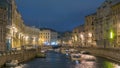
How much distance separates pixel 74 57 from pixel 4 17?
82.9ft

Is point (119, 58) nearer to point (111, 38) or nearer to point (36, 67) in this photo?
point (36, 67)

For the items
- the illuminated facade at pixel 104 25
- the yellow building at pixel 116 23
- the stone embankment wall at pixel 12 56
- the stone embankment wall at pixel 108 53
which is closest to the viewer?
the stone embankment wall at pixel 12 56

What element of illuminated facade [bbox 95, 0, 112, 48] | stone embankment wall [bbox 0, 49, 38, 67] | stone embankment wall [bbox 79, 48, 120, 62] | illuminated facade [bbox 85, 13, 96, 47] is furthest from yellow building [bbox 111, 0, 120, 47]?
illuminated facade [bbox 85, 13, 96, 47]

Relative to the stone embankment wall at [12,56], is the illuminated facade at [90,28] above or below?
above

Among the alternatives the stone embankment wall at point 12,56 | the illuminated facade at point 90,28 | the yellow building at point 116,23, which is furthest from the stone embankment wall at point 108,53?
the illuminated facade at point 90,28

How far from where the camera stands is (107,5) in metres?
130

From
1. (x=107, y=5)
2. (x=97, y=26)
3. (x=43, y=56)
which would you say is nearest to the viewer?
(x=43, y=56)

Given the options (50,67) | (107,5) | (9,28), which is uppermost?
(107,5)

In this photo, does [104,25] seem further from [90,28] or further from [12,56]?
[12,56]

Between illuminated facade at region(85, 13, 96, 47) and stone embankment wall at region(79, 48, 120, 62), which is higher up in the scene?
illuminated facade at region(85, 13, 96, 47)

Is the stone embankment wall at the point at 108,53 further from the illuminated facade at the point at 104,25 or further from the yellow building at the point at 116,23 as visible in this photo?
the illuminated facade at the point at 104,25

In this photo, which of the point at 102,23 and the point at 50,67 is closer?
the point at 50,67

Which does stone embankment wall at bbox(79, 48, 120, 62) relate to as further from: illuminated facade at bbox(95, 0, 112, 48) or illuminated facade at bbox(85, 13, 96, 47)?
illuminated facade at bbox(85, 13, 96, 47)

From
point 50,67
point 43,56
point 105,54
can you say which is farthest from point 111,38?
point 50,67
